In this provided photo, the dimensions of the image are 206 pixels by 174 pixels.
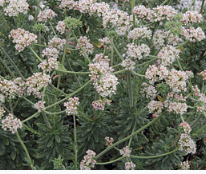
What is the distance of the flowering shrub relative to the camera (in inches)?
89.2

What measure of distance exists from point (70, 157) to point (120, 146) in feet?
1.89

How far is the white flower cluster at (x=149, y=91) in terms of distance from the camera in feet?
8.91

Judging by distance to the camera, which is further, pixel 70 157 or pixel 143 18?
pixel 70 157

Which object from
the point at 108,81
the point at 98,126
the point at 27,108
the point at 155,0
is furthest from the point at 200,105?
the point at 155,0

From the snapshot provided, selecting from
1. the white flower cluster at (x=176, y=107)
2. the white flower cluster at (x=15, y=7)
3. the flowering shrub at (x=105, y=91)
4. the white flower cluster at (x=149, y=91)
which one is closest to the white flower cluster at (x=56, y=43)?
the flowering shrub at (x=105, y=91)

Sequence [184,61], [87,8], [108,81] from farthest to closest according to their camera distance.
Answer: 1. [184,61]
2. [87,8]
3. [108,81]

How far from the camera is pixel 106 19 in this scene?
2.44m

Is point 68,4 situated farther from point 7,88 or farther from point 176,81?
point 176,81

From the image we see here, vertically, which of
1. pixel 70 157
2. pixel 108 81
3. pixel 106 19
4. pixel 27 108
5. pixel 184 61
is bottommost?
pixel 70 157

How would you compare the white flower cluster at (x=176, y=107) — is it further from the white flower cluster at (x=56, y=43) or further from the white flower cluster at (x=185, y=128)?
the white flower cluster at (x=56, y=43)

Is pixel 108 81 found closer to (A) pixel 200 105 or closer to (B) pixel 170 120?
(A) pixel 200 105

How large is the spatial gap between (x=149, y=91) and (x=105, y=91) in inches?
29.0

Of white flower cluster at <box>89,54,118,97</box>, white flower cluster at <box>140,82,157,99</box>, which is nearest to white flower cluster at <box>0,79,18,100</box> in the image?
white flower cluster at <box>89,54,118,97</box>

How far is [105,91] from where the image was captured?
2.12 metres
